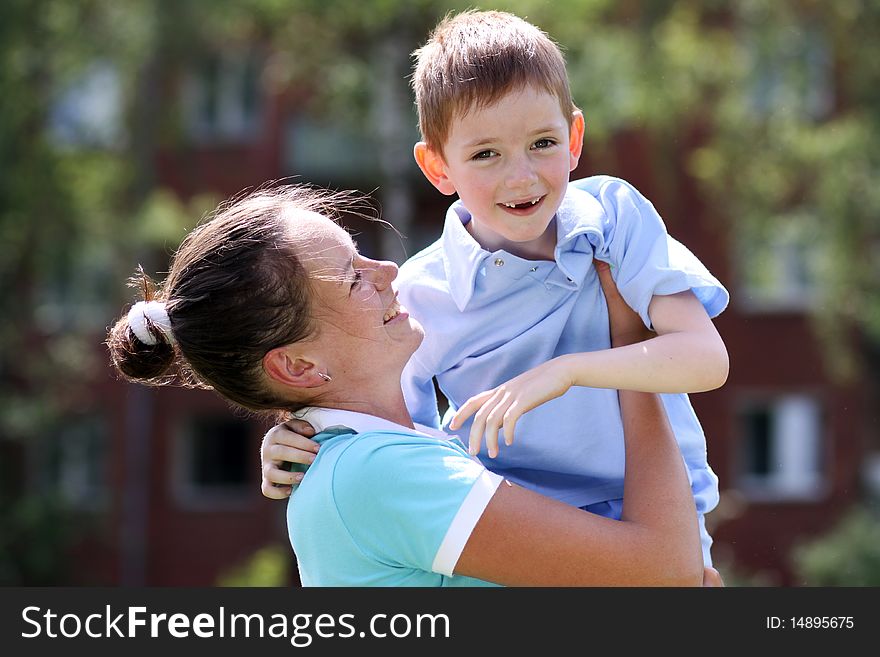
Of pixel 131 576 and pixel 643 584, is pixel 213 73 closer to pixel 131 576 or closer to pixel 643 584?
pixel 131 576

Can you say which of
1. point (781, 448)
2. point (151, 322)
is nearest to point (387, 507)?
point (151, 322)

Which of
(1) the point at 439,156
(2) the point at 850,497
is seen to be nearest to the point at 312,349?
(1) the point at 439,156

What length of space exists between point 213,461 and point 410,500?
16217 mm

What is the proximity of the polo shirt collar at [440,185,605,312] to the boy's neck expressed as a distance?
30 millimetres

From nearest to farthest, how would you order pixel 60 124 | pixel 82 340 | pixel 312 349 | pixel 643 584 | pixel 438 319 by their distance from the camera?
pixel 643 584, pixel 312 349, pixel 438 319, pixel 60 124, pixel 82 340

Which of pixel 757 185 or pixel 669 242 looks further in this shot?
pixel 757 185

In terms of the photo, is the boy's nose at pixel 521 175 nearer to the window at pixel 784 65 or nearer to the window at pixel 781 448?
the window at pixel 784 65

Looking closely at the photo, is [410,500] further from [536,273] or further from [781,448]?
[781,448]

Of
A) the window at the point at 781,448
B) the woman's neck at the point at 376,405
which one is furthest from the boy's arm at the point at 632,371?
the window at the point at 781,448

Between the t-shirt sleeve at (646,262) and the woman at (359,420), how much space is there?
0.18ft

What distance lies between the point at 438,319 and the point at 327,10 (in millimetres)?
11632

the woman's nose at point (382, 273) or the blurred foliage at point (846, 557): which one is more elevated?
the blurred foliage at point (846, 557)

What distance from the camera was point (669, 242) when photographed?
7.32 feet

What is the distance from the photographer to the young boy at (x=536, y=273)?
7.21 feet
